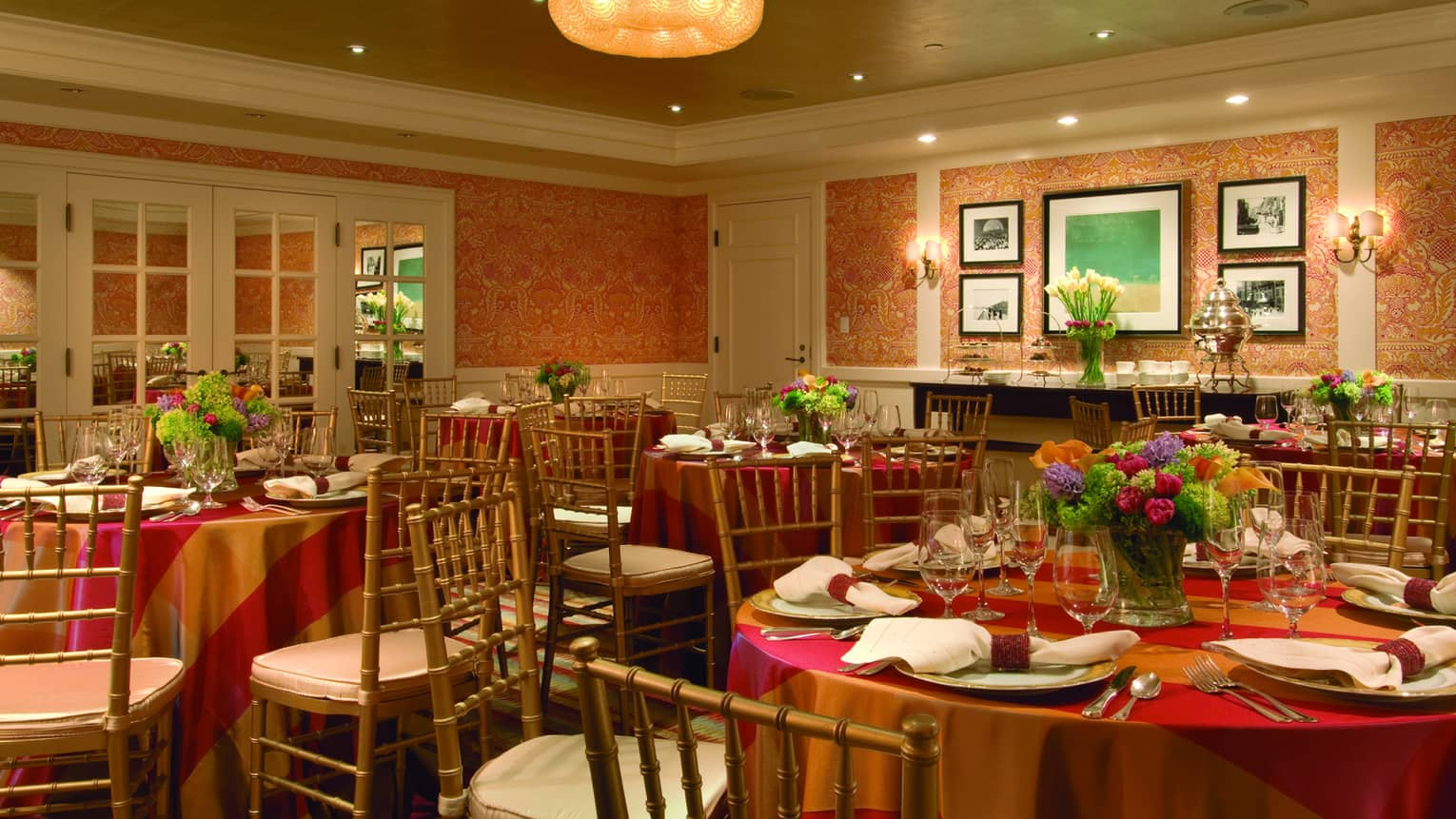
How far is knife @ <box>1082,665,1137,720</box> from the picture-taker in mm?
1552

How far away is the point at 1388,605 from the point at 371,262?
781 cm

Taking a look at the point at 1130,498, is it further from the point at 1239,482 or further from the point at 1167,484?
the point at 1239,482

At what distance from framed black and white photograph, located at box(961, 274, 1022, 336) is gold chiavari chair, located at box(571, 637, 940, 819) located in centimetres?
Result: 780

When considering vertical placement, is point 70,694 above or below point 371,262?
below

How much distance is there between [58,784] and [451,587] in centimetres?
93

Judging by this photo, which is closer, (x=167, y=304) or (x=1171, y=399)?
(x=1171, y=399)

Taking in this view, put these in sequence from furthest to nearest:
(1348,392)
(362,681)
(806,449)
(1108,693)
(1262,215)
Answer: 1. (1262,215)
2. (1348,392)
3. (806,449)
4. (362,681)
5. (1108,693)

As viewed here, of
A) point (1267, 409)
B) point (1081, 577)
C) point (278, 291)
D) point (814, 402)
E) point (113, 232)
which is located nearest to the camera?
point (1081, 577)

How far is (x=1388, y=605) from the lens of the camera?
2.10 m

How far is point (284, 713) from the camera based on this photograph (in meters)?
3.08

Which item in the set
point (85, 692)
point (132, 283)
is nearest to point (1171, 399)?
point (85, 692)

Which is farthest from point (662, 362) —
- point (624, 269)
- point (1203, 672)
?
point (1203, 672)

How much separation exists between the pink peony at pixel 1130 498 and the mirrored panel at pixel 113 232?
7.26 m

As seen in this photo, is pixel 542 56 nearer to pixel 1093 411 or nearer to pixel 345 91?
pixel 345 91
